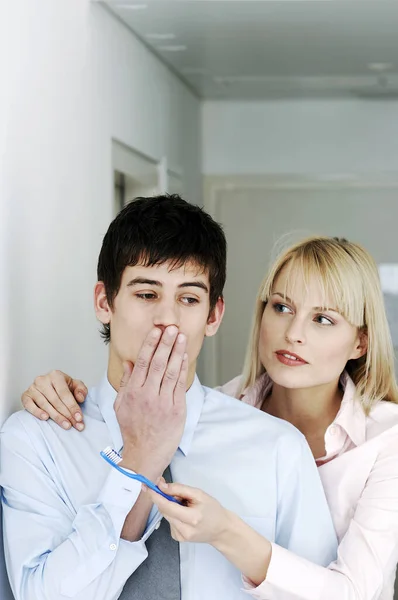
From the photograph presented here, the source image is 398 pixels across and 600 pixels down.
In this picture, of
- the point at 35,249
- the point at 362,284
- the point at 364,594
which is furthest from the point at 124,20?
the point at 364,594

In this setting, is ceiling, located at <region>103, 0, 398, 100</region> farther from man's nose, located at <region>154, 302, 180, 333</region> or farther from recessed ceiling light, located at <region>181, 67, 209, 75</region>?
man's nose, located at <region>154, 302, 180, 333</region>

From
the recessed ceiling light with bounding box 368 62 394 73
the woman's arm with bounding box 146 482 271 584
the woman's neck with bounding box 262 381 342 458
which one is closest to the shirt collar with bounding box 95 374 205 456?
the woman's arm with bounding box 146 482 271 584

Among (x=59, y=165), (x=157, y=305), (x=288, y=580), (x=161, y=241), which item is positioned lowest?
(x=288, y=580)

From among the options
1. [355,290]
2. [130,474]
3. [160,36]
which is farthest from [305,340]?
[160,36]

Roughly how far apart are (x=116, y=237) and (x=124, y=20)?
1.62 metres

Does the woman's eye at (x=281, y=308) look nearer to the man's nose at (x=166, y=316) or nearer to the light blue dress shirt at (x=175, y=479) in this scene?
the light blue dress shirt at (x=175, y=479)

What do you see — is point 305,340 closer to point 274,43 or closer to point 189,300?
point 189,300

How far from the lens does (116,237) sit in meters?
1.64

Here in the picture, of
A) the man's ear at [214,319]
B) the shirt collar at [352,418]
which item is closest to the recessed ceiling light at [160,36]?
the shirt collar at [352,418]

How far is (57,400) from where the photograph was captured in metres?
1.65

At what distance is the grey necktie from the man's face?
1.02ft

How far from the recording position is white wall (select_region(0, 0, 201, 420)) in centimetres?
196

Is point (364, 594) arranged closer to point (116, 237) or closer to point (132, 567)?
point (132, 567)

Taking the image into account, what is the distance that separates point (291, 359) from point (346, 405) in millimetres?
166
